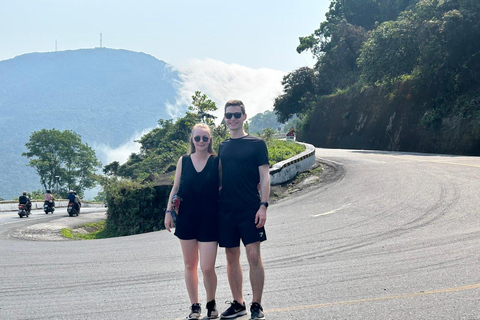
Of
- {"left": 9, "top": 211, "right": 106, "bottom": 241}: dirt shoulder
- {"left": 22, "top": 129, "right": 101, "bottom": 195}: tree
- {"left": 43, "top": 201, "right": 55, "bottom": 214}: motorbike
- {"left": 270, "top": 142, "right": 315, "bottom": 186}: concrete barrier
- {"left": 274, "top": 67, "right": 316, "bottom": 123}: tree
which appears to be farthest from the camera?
{"left": 22, "top": 129, "right": 101, "bottom": 195}: tree

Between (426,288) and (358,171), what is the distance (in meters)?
14.6

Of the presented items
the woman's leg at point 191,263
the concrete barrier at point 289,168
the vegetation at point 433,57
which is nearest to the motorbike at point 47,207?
the concrete barrier at point 289,168

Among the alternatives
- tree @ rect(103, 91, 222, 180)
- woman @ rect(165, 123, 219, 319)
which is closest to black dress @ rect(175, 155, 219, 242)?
woman @ rect(165, 123, 219, 319)

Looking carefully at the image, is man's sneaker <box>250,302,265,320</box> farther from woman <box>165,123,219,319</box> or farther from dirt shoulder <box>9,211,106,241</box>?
dirt shoulder <box>9,211,106,241</box>

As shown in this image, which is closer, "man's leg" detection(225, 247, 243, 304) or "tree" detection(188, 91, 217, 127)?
"man's leg" detection(225, 247, 243, 304)

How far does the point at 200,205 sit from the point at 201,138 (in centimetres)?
70

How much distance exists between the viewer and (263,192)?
544 cm

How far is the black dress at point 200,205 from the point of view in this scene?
18.1 ft

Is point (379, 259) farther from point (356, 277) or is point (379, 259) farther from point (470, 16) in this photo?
point (470, 16)

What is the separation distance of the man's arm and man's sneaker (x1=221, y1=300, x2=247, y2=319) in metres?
0.90

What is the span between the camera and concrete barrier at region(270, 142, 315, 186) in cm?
1902

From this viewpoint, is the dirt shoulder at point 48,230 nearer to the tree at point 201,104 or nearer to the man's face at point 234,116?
the man's face at point 234,116

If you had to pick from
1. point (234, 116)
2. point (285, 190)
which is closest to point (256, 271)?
point (234, 116)

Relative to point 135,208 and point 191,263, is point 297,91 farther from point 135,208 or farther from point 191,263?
point 191,263
